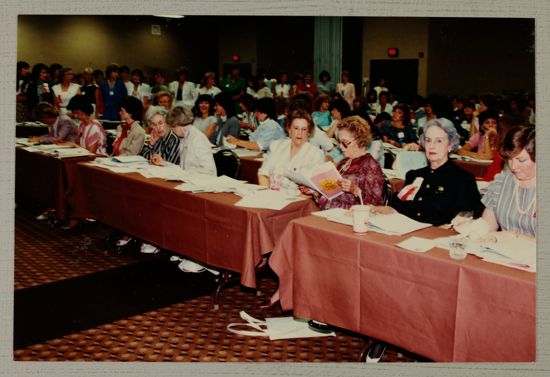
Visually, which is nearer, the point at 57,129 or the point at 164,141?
the point at 164,141

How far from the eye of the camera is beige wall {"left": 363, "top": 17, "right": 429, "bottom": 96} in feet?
10.5

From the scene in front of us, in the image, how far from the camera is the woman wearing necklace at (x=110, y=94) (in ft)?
20.8

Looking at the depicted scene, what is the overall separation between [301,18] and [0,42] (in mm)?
1474

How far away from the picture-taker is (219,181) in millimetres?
3910

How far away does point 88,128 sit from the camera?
5.74 m

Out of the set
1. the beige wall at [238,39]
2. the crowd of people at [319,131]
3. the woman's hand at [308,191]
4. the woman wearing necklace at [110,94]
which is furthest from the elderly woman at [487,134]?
the woman wearing necklace at [110,94]

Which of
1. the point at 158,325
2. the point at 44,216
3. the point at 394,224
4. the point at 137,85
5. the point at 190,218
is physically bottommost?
the point at 158,325

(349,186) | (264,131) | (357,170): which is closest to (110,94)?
(264,131)

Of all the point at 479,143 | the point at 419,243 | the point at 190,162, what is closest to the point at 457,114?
the point at 479,143

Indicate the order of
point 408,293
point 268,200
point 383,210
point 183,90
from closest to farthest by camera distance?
point 408,293 < point 383,210 < point 268,200 < point 183,90

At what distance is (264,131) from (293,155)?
2.05 metres

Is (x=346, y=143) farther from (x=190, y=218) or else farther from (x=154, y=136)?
(x=154, y=136)

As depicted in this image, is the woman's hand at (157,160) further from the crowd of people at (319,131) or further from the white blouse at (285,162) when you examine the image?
the white blouse at (285,162)

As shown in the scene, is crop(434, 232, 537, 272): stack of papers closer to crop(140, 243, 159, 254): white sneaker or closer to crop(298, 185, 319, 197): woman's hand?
crop(298, 185, 319, 197): woman's hand
